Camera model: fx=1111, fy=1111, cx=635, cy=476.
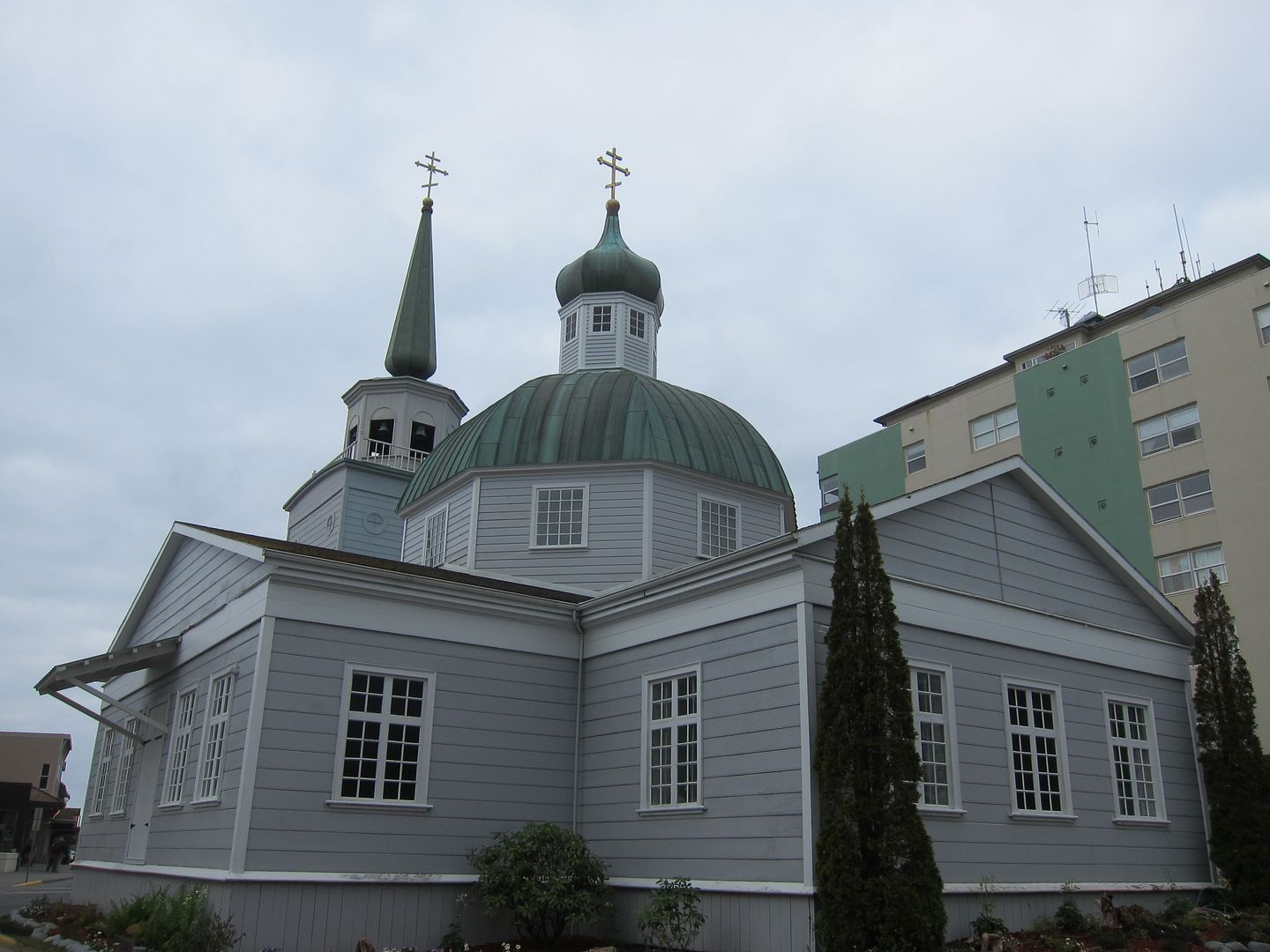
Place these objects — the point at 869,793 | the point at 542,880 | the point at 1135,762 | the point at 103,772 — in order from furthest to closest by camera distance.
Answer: the point at 103,772, the point at 1135,762, the point at 542,880, the point at 869,793

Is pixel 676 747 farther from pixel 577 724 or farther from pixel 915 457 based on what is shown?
pixel 915 457

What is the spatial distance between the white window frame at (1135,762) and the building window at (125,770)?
53.5ft

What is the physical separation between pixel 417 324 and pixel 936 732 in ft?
82.0

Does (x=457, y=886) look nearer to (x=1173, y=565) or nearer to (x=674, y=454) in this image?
(x=674, y=454)

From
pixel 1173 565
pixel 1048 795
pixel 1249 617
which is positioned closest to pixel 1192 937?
pixel 1048 795

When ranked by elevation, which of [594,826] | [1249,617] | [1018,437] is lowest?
[594,826]

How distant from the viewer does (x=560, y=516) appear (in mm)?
20781

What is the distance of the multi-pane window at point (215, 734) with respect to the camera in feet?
49.7

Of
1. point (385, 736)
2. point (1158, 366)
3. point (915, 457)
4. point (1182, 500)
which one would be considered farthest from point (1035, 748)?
point (915, 457)

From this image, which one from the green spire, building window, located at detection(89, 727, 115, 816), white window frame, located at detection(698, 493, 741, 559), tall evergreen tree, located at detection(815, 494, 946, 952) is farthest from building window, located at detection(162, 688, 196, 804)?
the green spire

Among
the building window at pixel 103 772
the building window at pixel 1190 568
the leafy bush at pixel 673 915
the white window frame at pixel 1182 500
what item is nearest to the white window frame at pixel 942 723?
the leafy bush at pixel 673 915

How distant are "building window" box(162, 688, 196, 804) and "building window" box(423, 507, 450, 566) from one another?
568 centimetres

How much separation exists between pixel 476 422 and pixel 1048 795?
41.6ft

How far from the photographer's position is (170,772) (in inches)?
679
